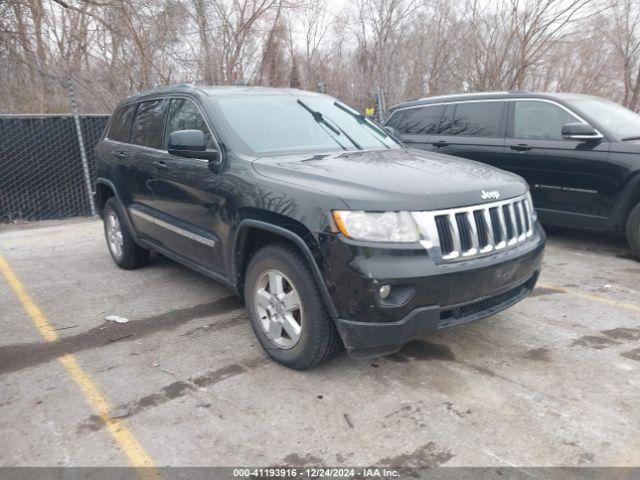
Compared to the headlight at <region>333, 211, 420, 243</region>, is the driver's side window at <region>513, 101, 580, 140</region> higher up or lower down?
higher up

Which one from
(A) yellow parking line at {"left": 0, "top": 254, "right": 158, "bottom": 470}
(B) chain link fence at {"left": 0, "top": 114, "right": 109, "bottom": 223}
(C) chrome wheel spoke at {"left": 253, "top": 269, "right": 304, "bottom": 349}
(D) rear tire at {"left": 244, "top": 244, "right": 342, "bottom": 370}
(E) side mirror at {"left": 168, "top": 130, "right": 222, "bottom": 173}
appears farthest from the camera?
(B) chain link fence at {"left": 0, "top": 114, "right": 109, "bottom": 223}

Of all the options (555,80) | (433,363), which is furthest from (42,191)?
(555,80)

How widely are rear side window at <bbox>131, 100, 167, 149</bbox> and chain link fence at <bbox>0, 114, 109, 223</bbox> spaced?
4.07 m

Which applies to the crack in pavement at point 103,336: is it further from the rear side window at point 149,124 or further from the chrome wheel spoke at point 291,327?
the rear side window at point 149,124

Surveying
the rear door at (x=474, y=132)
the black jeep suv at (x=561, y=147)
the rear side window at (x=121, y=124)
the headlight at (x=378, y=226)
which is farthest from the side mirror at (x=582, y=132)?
the rear side window at (x=121, y=124)

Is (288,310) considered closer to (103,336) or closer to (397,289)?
(397,289)

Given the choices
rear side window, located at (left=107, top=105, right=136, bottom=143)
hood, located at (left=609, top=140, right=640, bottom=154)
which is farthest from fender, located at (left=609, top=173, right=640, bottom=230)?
rear side window, located at (left=107, top=105, right=136, bottom=143)

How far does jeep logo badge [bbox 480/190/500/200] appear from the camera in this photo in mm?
Answer: 3158

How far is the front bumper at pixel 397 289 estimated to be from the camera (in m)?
2.79

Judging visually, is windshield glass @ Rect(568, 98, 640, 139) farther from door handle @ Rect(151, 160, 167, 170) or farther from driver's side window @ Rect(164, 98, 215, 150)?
door handle @ Rect(151, 160, 167, 170)

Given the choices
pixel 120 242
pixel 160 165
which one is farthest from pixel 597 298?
pixel 120 242

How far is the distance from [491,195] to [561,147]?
3.51m

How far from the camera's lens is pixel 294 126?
4.18 metres

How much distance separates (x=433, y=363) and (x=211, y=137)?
89.3 inches
